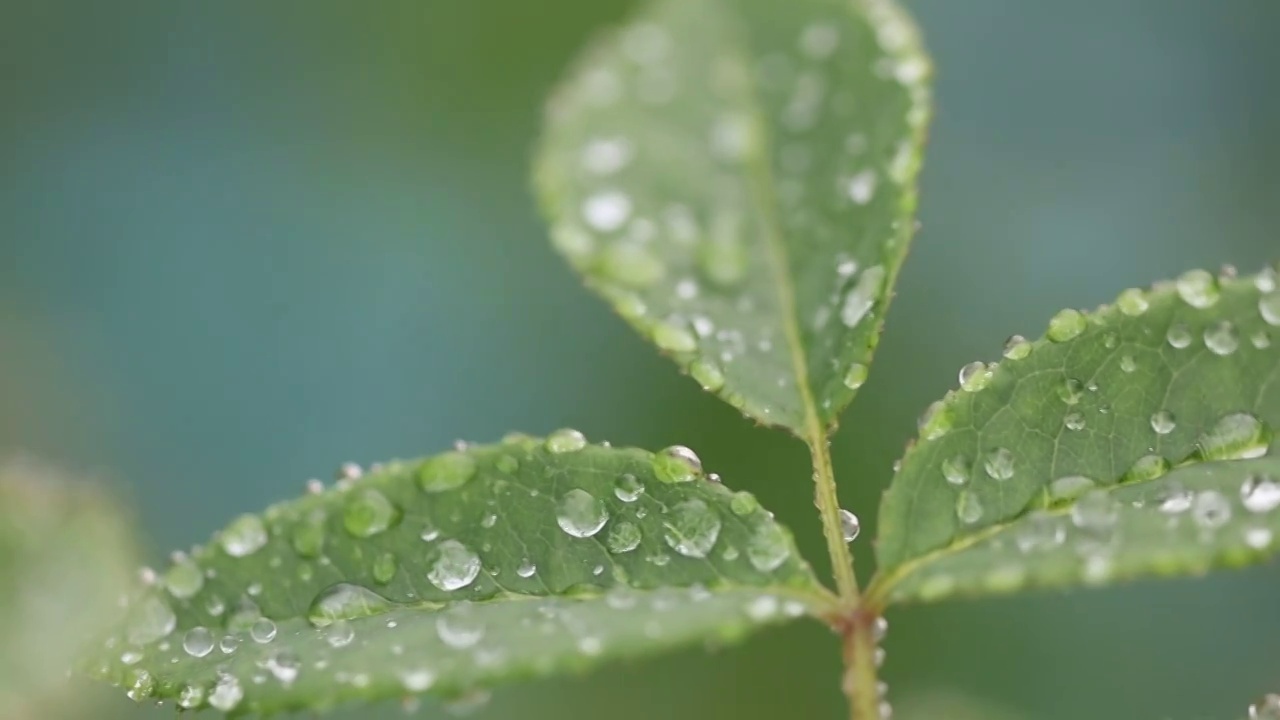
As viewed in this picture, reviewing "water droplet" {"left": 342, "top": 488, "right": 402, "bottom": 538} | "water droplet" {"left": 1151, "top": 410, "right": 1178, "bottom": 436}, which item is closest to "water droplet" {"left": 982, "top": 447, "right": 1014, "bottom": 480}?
"water droplet" {"left": 1151, "top": 410, "right": 1178, "bottom": 436}

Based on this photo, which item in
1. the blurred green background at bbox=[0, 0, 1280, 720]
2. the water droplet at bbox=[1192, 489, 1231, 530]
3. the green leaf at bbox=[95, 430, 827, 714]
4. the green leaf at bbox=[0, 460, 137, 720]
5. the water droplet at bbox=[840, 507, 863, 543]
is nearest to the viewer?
the water droplet at bbox=[1192, 489, 1231, 530]

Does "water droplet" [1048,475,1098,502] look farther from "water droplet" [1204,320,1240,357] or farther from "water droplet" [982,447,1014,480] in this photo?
"water droplet" [1204,320,1240,357]

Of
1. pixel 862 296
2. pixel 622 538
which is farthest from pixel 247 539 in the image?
pixel 862 296

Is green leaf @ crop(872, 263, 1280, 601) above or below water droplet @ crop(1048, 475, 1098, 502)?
above

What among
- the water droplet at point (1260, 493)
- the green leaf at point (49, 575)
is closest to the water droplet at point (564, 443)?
the water droplet at point (1260, 493)

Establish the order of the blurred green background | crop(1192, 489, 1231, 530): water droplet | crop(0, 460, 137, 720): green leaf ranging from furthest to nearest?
the blurred green background < crop(0, 460, 137, 720): green leaf < crop(1192, 489, 1231, 530): water droplet

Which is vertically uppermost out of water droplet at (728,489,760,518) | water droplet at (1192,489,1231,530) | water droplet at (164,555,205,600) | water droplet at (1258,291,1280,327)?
water droplet at (1258,291,1280,327)
